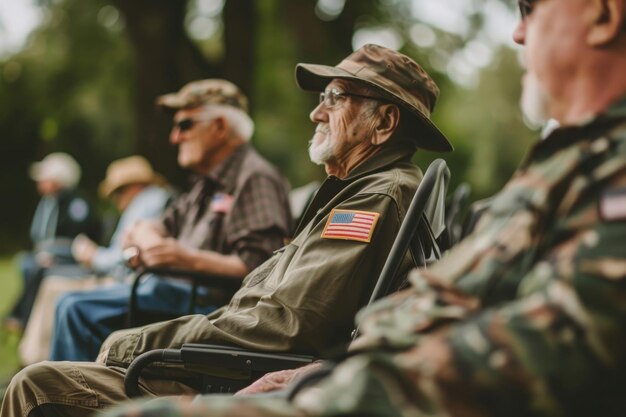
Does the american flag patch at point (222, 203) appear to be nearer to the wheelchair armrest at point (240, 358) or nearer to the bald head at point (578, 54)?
the wheelchair armrest at point (240, 358)

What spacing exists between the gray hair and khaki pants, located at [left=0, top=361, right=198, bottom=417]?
221cm

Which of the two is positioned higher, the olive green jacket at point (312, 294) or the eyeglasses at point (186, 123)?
the eyeglasses at point (186, 123)

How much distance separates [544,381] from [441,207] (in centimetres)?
135

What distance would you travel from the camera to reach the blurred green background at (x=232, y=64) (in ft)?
29.4

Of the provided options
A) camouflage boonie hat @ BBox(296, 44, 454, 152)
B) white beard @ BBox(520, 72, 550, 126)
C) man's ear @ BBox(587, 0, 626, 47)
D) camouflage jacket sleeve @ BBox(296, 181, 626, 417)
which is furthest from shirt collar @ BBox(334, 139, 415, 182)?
camouflage jacket sleeve @ BBox(296, 181, 626, 417)

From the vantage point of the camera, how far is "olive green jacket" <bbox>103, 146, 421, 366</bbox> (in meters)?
2.46

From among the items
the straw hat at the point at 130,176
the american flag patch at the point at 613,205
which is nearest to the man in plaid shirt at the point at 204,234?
the american flag patch at the point at 613,205

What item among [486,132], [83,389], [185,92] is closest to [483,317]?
[83,389]

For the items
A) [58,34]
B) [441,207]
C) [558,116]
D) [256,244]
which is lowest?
[256,244]

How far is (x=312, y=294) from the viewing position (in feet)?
8.07

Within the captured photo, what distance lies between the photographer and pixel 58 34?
492 inches

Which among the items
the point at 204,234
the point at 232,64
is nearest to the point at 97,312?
the point at 204,234

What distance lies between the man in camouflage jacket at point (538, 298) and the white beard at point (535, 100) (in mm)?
16

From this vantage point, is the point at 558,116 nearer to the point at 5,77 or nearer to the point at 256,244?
the point at 256,244
